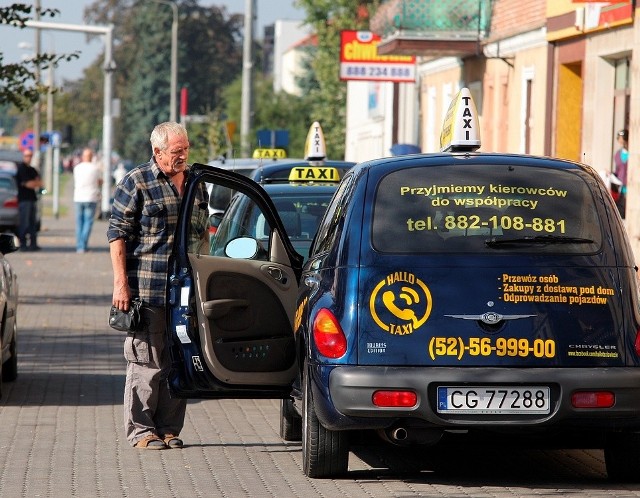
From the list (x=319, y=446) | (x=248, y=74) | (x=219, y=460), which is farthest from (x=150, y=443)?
(x=248, y=74)

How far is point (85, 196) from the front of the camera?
30938mm

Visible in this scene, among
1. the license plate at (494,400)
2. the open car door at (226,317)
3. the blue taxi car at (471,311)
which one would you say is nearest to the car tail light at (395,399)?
the blue taxi car at (471,311)

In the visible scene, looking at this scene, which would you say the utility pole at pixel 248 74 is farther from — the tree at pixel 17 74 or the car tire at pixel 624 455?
the car tire at pixel 624 455

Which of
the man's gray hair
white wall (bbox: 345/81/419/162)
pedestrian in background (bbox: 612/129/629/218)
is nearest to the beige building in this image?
pedestrian in background (bbox: 612/129/629/218)

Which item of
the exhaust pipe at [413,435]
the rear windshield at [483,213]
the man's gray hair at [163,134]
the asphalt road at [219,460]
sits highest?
the man's gray hair at [163,134]

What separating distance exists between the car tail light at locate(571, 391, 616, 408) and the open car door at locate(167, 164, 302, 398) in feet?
6.03

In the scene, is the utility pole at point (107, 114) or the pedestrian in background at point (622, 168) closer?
the pedestrian in background at point (622, 168)

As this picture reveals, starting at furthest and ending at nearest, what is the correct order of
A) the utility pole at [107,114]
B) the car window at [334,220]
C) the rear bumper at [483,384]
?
the utility pole at [107,114]
the car window at [334,220]
the rear bumper at [483,384]

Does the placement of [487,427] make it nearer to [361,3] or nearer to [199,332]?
[199,332]

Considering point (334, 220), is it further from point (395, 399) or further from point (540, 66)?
point (540, 66)

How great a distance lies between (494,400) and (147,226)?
99.4 inches

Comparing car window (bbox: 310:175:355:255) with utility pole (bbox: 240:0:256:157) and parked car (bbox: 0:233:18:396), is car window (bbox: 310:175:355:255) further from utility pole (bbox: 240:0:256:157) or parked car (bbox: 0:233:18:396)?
utility pole (bbox: 240:0:256:157)

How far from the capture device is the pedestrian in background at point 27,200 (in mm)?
31500

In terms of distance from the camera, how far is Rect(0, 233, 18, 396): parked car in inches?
457
